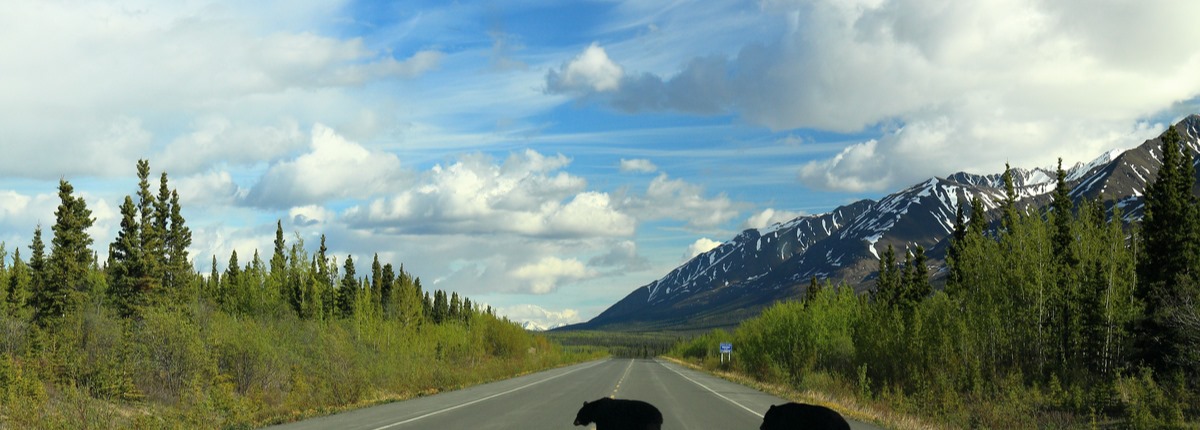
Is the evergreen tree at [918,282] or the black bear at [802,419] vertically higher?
the evergreen tree at [918,282]

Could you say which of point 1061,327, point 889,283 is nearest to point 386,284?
point 889,283

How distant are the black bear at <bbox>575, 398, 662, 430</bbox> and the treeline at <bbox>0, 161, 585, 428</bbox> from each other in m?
11.0

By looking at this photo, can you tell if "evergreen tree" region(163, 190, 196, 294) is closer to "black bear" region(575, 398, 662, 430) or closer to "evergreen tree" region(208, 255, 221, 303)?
"evergreen tree" region(208, 255, 221, 303)

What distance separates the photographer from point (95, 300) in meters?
80.8

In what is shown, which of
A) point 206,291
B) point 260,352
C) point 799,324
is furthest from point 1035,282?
point 206,291

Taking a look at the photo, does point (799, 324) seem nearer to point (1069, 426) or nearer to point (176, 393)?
point (1069, 426)

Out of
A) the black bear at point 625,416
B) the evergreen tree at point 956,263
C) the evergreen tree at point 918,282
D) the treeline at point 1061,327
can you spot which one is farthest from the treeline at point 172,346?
the evergreen tree at point 918,282

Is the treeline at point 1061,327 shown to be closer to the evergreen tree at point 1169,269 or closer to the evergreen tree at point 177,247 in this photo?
the evergreen tree at point 1169,269

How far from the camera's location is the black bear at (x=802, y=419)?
38.4 feet

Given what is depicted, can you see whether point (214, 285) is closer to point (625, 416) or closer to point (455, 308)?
point (455, 308)

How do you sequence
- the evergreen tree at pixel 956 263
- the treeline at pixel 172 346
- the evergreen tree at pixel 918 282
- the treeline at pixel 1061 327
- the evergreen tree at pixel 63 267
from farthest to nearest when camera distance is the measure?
the evergreen tree at pixel 918 282, the evergreen tree at pixel 63 267, the evergreen tree at pixel 956 263, the treeline at pixel 1061 327, the treeline at pixel 172 346

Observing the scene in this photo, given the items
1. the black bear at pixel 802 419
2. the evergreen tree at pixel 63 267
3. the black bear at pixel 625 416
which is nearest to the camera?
the black bear at pixel 802 419

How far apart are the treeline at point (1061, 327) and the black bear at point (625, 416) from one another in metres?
19.7

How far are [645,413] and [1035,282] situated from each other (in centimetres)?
3322
